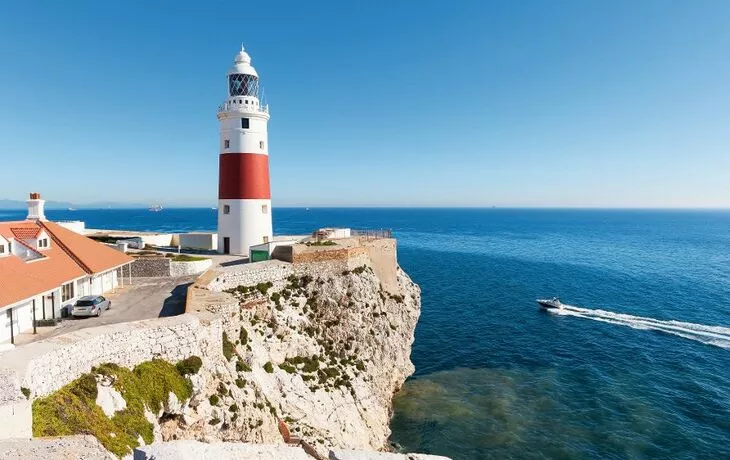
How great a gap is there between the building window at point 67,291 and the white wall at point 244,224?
12.9 metres

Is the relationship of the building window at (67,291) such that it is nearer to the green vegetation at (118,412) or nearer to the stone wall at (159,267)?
the stone wall at (159,267)

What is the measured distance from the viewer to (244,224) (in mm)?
35344

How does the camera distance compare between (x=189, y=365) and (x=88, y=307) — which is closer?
(x=189, y=365)

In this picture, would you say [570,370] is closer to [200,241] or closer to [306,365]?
[306,365]

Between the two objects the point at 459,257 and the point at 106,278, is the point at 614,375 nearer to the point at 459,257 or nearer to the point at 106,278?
the point at 106,278

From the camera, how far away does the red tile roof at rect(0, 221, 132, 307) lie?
61.8 feet

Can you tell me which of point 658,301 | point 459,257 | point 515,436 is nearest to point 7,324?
point 515,436

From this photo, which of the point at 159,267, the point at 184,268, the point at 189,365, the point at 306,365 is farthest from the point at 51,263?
the point at 306,365

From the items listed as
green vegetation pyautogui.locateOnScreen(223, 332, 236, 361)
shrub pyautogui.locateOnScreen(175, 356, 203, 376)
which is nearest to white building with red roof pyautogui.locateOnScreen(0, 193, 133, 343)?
shrub pyautogui.locateOnScreen(175, 356, 203, 376)

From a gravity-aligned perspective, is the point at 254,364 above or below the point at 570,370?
above

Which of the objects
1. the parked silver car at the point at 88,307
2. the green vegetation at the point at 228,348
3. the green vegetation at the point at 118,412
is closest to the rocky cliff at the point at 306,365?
the green vegetation at the point at 228,348

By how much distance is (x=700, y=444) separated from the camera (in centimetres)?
2644

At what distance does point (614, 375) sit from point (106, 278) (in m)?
42.7

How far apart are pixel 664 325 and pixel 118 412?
5540 cm
